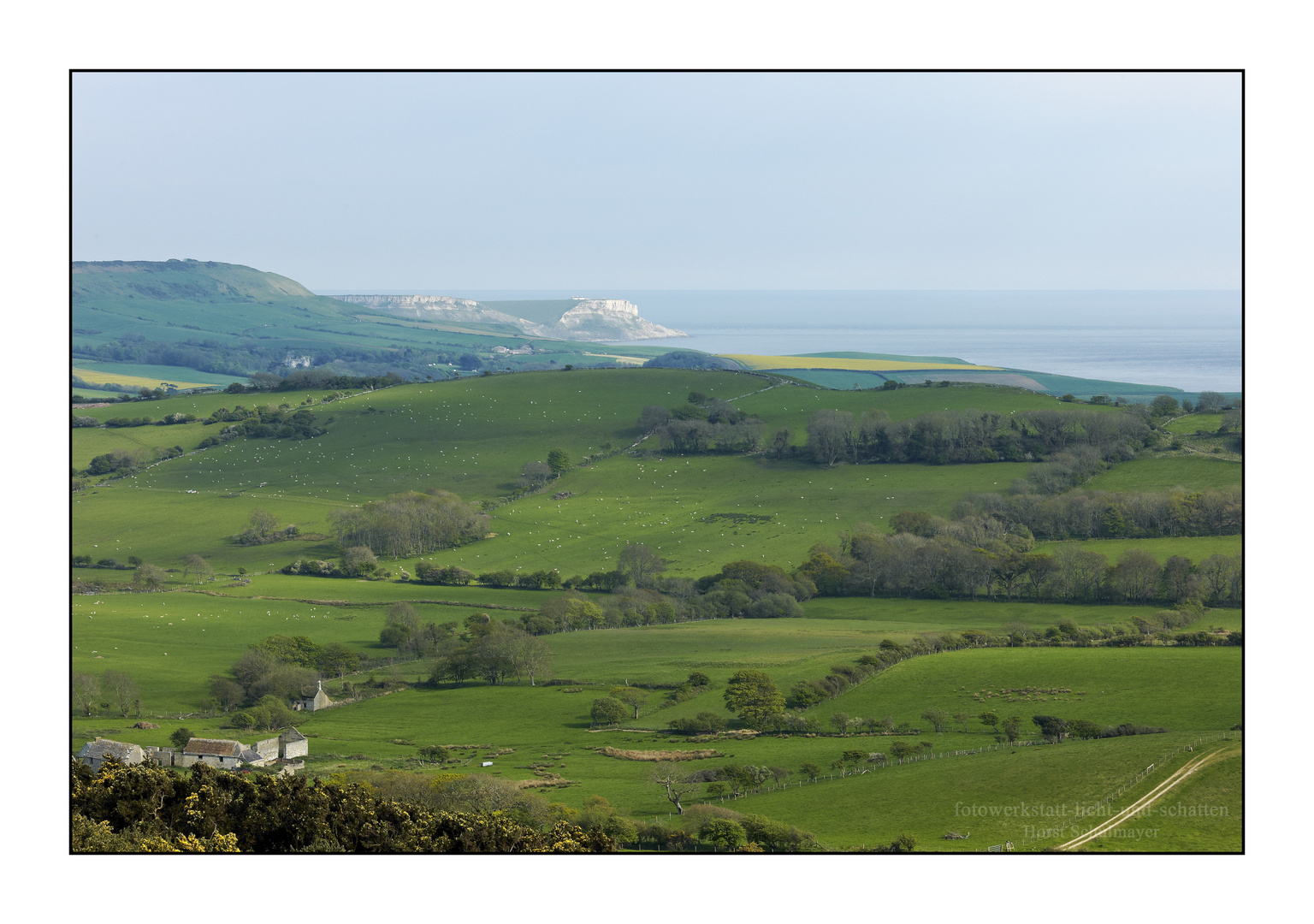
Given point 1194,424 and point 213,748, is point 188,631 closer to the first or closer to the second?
point 213,748

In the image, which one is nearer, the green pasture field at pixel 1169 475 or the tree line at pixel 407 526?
the tree line at pixel 407 526

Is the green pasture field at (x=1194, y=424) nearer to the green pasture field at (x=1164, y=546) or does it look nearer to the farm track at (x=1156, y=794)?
the green pasture field at (x=1164, y=546)

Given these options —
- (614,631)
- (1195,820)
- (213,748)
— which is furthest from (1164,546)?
(213,748)

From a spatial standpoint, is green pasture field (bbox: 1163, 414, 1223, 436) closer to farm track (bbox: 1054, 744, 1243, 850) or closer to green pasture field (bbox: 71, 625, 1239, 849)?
green pasture field (bbox: 71, 625, 1239, 849)

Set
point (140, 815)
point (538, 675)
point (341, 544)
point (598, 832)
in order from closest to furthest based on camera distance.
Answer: point (140, 815) → point (598, 832) → point (538, 675) → point (341, 544)

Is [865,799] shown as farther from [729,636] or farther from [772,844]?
[729,636]

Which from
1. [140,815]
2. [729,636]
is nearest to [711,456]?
[729,636]

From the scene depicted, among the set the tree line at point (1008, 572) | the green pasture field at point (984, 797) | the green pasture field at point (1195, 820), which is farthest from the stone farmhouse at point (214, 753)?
the tree line at point (1008, 572)
